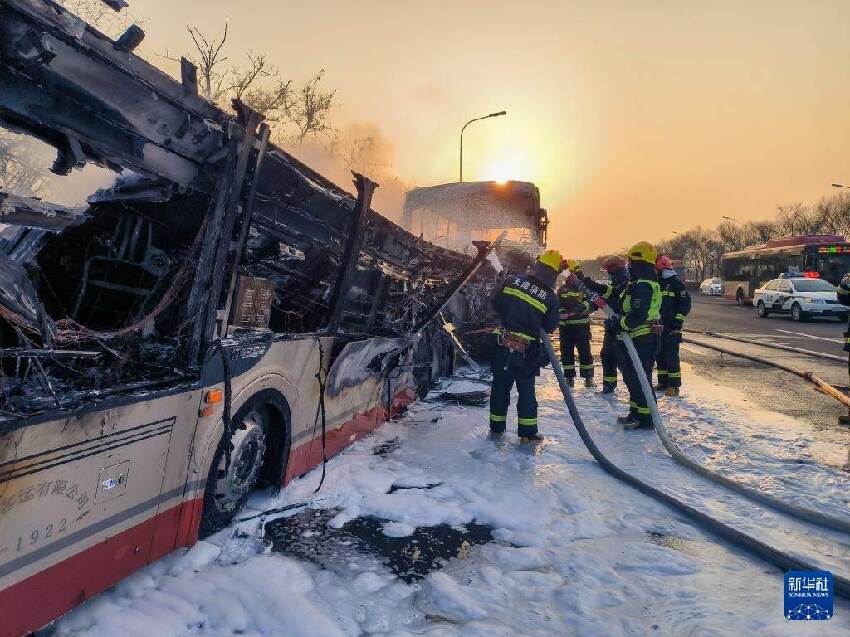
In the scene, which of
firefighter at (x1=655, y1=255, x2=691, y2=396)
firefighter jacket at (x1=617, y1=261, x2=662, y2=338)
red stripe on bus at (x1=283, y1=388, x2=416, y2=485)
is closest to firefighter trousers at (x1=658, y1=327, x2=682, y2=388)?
firefighter at (x1=655, y1=255, x2=691, y2=396)

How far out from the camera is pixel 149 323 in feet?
11.2

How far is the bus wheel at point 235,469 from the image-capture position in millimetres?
2859

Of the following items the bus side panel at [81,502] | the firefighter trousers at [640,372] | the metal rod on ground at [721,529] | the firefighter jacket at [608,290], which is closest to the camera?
the bus side panel at [81,502]

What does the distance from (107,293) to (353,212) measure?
6.19ft

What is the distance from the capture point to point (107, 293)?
3.87m

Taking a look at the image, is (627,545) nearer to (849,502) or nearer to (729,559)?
(729,559)

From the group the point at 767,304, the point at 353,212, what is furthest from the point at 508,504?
the point at 767,304

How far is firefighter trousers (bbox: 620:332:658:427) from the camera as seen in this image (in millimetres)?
5676

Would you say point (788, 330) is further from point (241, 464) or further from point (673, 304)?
point (241, 464)

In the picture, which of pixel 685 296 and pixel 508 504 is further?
pixel 685 296

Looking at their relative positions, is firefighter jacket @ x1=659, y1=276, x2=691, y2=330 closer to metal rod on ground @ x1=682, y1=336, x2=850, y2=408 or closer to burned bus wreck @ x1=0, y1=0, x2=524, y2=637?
metal rod on ground @ x1=682, y1=336, x2=850, y2=408

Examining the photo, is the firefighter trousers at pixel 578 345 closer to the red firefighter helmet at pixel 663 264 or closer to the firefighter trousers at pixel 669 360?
the firefighter trousers at pixel 669 360

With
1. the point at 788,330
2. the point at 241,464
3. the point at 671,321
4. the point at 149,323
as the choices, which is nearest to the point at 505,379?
the point at 241,464

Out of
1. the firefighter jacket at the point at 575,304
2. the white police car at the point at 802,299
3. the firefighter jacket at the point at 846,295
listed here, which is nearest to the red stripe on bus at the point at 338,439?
the firefighter jacket at the point at 575,304
